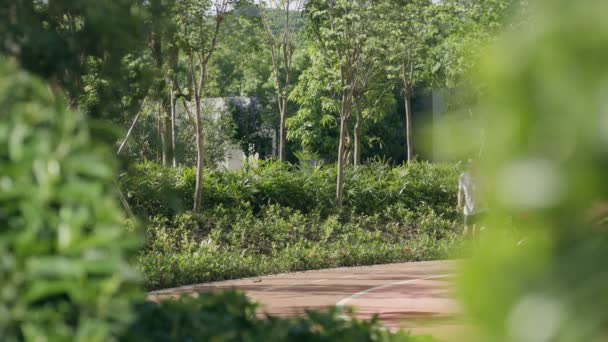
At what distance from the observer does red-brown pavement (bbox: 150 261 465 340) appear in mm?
12297

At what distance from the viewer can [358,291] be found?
14.7 m

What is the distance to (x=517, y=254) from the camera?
1204 mm

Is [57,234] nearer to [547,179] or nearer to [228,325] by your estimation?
[228,325]

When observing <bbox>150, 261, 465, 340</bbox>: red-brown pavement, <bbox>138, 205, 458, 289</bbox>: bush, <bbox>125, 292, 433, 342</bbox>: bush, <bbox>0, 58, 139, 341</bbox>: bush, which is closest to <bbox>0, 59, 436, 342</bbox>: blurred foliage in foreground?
<bbox>0, 58, 139, 341</bbox>: bush

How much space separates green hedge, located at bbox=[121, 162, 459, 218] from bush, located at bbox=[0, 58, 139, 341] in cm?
1694

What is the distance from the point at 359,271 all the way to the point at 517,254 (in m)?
17.1

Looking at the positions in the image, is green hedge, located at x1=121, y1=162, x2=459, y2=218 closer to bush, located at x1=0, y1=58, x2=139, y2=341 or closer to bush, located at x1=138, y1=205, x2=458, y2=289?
bush, located at x1=138, y1=205, x2=458, y2=289

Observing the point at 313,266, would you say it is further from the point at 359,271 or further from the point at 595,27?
the point at 595,27

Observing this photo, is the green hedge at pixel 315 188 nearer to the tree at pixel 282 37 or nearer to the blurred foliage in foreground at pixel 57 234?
the tree at pixel 282 37

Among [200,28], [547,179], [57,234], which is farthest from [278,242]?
[547,179]

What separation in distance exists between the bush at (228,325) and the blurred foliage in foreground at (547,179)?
223cm

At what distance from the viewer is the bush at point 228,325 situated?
3512 mm

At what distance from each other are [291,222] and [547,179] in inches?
816

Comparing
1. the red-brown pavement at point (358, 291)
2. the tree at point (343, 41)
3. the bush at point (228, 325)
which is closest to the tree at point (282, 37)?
the tree at point (343, 41)
